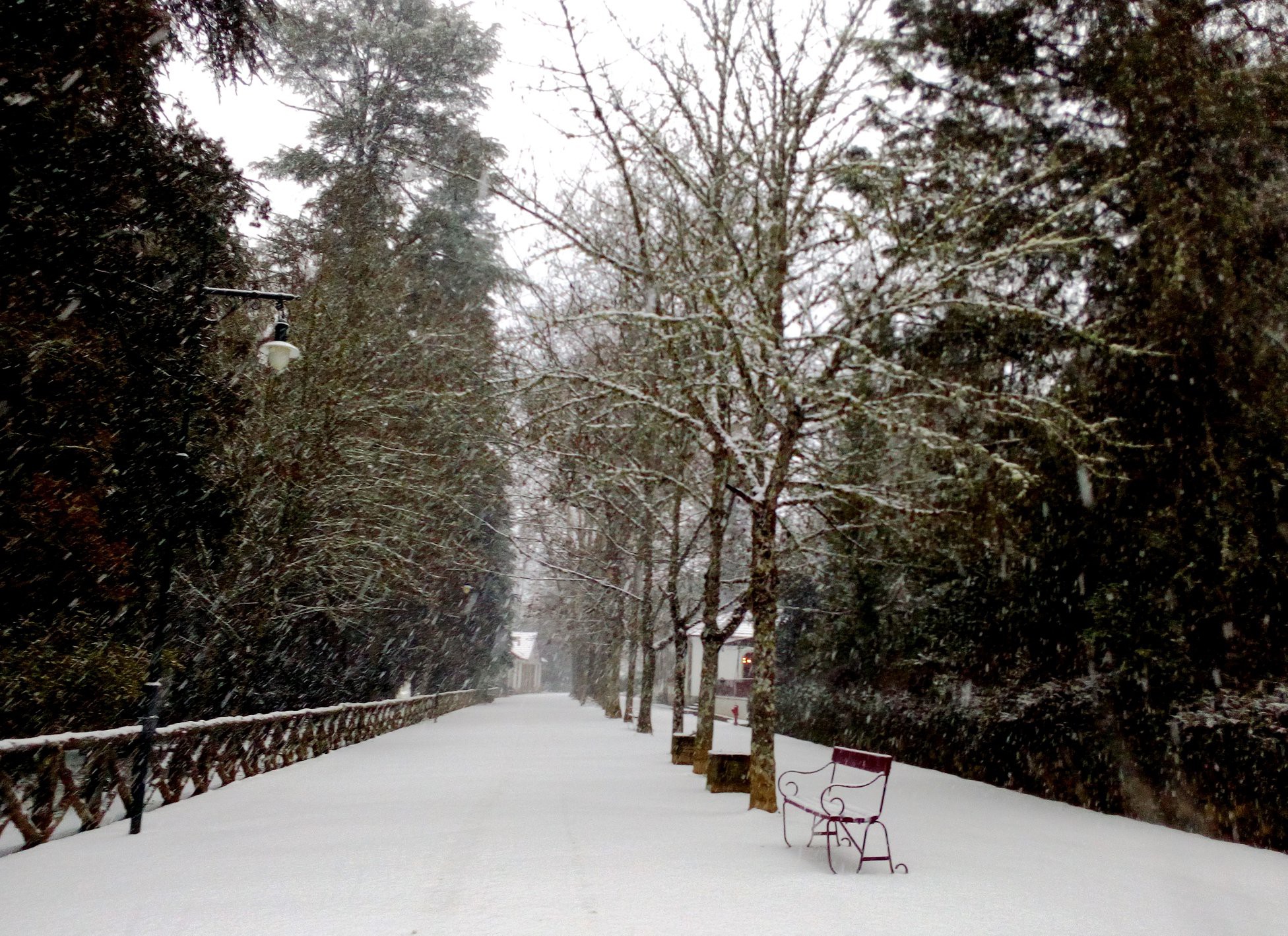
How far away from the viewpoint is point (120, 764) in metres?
8.98

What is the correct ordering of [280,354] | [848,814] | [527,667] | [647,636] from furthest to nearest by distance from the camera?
[527,667], [647,636], [280,354], [848,814]

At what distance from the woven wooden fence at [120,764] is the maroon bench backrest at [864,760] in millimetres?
6829

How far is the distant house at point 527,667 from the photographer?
97.2 metres

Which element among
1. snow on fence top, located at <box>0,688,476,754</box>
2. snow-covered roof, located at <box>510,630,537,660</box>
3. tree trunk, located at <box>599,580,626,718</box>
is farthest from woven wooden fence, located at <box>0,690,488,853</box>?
snow-covered roof, located at <box>510,630,537,660</box>

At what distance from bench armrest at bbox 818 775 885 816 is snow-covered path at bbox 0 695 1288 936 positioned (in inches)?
18.3

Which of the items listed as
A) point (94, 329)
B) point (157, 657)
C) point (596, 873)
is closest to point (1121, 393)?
point (596, 873)

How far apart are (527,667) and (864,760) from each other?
10044 centimetres

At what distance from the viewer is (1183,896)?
6.90m

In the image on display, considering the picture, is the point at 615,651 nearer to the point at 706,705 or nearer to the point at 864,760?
the point at 706,705

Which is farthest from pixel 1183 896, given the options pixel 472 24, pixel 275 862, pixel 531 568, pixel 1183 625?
pixel 531 568

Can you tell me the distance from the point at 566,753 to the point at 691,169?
12.1 metres

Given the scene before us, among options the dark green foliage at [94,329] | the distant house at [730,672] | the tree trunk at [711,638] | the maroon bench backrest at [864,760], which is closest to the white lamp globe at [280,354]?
the dark green foliage at [94,329]

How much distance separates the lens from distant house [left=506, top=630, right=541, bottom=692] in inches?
3829

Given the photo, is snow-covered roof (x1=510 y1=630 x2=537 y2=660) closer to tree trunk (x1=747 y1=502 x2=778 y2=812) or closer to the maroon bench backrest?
tree trunk (x1=747 y1=502 x2=778 y2=812)
